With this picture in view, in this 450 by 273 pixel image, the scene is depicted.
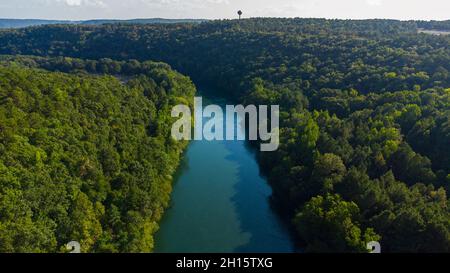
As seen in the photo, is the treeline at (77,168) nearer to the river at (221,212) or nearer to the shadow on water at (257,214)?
the river at (221,212)

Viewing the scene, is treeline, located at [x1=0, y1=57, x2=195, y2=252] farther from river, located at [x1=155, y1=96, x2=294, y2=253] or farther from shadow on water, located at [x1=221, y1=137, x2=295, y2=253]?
shadow on water, located at [x1=221, y1=137, x2=295, y2=253]

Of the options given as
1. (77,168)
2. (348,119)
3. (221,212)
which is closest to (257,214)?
(221,212)

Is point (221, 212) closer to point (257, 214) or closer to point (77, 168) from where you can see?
point (257, 214)

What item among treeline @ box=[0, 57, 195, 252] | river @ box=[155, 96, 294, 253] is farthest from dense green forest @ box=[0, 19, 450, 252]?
treeline @ box=[0, 57, 195, 252]

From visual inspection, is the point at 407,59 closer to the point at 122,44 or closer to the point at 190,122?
the point at 190,122

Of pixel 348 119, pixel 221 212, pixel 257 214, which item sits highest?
pixel 348 119
